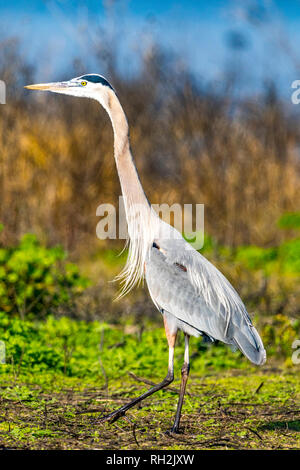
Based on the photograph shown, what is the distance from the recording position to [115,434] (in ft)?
13.5

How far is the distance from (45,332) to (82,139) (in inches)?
235

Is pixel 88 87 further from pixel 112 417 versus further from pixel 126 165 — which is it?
pixel 112 417

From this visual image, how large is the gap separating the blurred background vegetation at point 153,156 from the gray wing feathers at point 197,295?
4463 millimetres

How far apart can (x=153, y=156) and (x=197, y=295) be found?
8.34 meters

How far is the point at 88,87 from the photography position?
15.6 ft

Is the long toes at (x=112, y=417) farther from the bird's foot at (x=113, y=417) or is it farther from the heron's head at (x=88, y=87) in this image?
the heron's head at (x=88, y=87)

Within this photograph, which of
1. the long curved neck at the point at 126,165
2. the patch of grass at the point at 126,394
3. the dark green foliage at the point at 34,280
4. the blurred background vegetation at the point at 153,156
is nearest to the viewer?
the patch of grass at the point at 126,394

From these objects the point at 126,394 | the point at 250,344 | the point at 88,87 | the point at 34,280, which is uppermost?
the point at 88,87

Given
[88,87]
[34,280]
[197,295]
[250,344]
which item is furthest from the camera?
[34,280]

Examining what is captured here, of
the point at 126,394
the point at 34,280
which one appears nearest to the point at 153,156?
the point at 34,280

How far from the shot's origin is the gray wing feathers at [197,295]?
4340 mm

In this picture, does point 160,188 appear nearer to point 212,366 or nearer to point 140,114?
point 140,114

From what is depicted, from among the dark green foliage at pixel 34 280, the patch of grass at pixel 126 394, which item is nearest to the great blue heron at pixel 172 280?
the patch of grass at pixel 126 394
